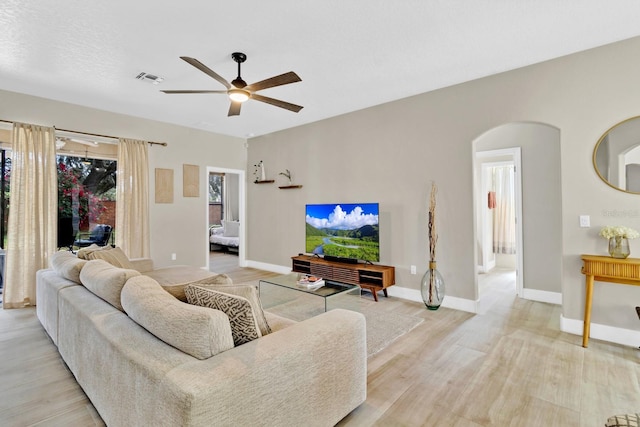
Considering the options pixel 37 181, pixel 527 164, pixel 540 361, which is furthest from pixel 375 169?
pixel 37 181

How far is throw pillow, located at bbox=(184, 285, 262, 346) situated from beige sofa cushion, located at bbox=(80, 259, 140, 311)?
2.16 feet

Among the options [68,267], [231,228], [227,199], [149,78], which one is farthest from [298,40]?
[227,199]

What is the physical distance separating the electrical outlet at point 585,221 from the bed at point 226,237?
23.2ft

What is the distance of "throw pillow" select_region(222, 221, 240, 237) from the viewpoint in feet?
28.5

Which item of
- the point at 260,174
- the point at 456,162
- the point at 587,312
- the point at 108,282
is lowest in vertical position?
the point at 587,312

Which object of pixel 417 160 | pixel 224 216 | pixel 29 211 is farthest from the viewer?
pixel 224 216

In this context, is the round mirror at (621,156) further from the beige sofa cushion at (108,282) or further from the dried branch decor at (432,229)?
the beige sofa cushion at (108,282)

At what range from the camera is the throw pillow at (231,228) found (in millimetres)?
8672

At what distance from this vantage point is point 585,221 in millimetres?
2951

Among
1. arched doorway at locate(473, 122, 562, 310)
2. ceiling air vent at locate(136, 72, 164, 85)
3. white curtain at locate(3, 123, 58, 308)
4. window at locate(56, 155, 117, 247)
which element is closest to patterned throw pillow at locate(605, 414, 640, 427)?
arched doorway at locate(473, 122, 562, 310)

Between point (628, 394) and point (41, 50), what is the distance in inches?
217

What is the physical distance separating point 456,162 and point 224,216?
7690 millimetres

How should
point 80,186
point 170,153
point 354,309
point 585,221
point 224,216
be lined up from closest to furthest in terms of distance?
point 585,221
point 354,309
point 80,186
point 170,153
point 224,216

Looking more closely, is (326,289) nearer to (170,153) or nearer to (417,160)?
(417,160)
